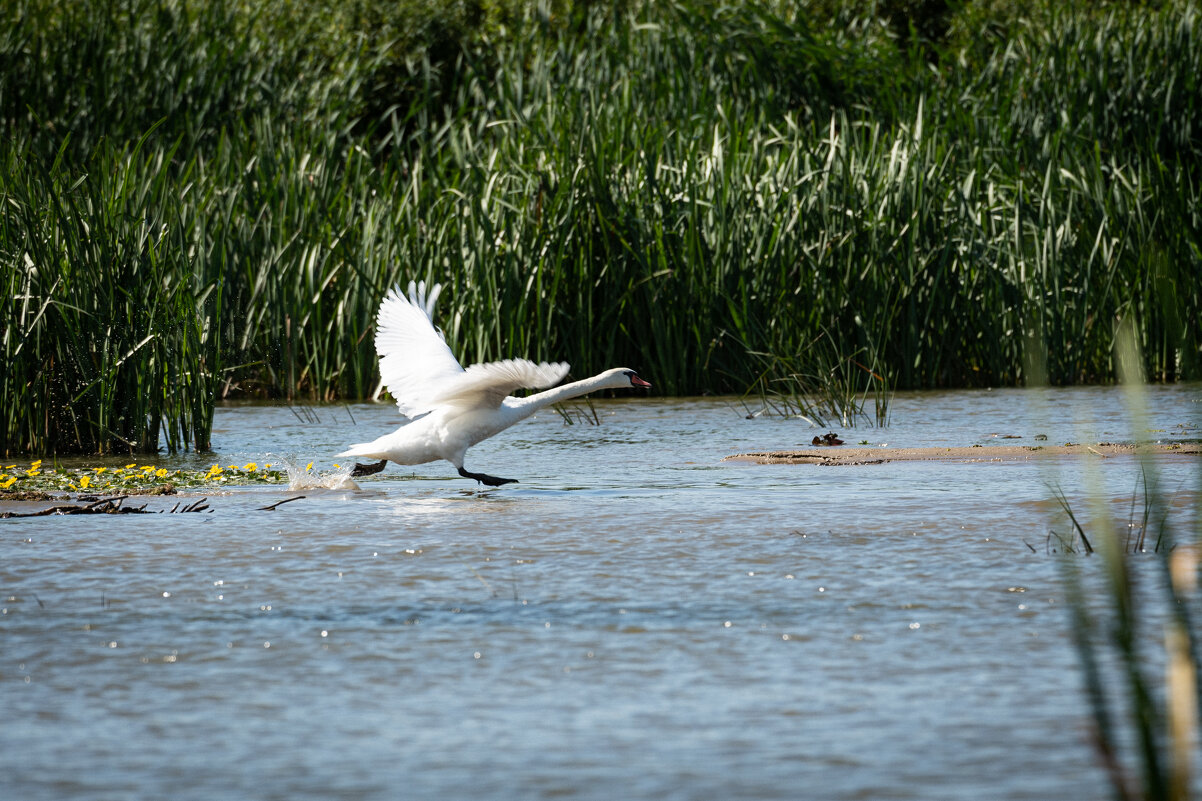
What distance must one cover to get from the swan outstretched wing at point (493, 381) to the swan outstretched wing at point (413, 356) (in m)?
0.05

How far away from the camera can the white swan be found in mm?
7203

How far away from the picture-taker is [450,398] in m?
7.50

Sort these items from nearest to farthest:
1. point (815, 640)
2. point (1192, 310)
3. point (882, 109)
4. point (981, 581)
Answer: point (815, 640) < point (981, 581) < point (1192, 310) < point (882, 109)

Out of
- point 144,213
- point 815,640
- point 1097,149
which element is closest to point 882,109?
point 1097,149

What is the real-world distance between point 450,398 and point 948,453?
2.77 m

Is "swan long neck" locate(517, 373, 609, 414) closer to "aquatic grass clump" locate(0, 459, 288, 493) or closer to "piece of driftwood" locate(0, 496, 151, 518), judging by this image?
"aquatic grass clump" locate(0, 459, 288, 493)

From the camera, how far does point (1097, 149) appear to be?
13.1 m

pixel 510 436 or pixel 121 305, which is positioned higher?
pixel 121 305

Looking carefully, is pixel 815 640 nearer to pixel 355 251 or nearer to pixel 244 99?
pixel 355 251

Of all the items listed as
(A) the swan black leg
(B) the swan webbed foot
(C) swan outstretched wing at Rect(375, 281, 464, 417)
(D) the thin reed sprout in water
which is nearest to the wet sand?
(A) the swan black leg

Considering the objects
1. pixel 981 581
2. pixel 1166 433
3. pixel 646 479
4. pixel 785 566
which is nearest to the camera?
pixel 981 581

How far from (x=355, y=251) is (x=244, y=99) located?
7.01m

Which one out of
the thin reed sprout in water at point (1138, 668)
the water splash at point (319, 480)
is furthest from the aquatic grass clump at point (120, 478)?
the thin reed sprout in water at point (1138, 668)

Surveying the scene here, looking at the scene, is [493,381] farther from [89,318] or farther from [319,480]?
[89,318]
